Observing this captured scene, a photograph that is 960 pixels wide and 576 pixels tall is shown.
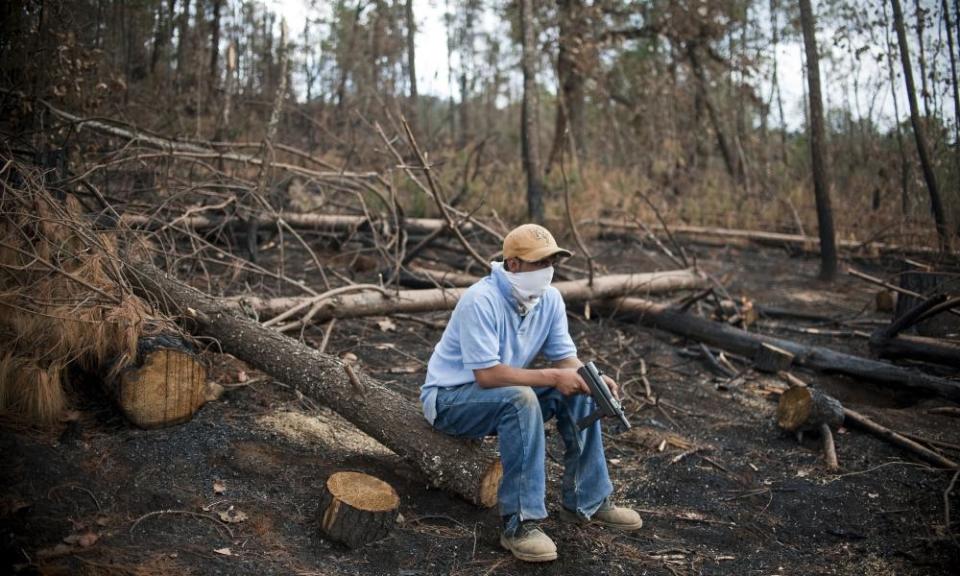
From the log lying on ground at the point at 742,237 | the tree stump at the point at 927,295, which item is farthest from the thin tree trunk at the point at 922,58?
the tree stump at the point at 927,295

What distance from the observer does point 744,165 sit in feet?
44.7

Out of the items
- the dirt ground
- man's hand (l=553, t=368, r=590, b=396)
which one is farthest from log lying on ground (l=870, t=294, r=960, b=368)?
man's hand (l=553, t=368, r=590, b=396)

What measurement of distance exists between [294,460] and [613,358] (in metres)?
3.41

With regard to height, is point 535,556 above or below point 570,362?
below

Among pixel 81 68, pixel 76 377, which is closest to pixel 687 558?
pixel 76 377

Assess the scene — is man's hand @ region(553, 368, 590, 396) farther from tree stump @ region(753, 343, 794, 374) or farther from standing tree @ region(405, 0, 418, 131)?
standing tree @ region(405, 0, 418, 131)

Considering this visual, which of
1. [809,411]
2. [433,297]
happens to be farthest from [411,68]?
[809,411]

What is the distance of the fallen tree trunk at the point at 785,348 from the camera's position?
18.0ft

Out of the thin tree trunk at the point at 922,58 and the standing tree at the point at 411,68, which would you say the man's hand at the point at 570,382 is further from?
the standing tree at the point at 411,68

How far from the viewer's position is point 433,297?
6215mm

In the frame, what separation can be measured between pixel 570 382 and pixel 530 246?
0.66 metres

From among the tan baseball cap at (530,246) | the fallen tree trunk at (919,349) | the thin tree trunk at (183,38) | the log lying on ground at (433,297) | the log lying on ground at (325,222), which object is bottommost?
the fallen tree trunk at (919,349)

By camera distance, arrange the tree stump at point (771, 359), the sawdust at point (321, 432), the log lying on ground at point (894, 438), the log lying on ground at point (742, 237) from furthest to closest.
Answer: the log lying on ground at point (742, 237)
the tree stump at point (771, 359)
the log lying on ground at point (894, 438)
the sawdust at point (321, 432)

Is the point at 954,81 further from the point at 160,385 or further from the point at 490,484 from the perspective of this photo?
the point at 160,385
